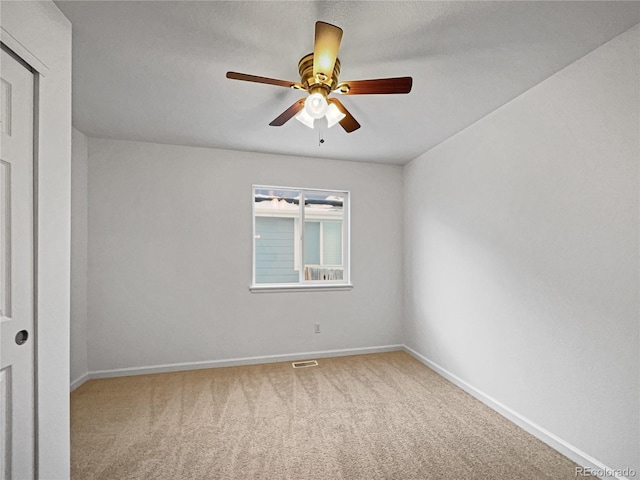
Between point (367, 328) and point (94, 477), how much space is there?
9.31 feet

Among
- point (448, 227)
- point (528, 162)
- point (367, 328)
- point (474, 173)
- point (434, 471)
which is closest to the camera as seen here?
point (434, 471)

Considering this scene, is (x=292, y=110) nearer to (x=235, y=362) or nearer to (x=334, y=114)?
(x=334, y=114)

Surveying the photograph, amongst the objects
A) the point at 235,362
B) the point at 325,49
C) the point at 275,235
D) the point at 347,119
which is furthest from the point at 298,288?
the point at 325,49

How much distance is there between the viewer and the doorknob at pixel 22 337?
1.28 metres

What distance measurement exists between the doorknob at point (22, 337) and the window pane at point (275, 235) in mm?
2397

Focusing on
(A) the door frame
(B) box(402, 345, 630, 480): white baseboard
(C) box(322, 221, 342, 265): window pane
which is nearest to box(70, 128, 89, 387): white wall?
(A) the door frame

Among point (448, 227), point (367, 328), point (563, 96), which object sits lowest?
point (367, 328)

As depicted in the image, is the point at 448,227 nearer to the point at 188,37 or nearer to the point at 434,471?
the point at 434,471

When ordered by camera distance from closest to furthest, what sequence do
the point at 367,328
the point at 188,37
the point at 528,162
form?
the point at 188,37 → the point at 528,162 → the point at 367,328

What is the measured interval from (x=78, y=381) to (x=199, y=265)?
59.2 inches

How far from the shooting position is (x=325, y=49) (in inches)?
57.3

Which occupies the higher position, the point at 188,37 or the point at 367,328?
the point at 188,37

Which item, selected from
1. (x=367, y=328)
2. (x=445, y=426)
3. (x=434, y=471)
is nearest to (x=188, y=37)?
(x=434, y=471)

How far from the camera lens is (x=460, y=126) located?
2.81m
